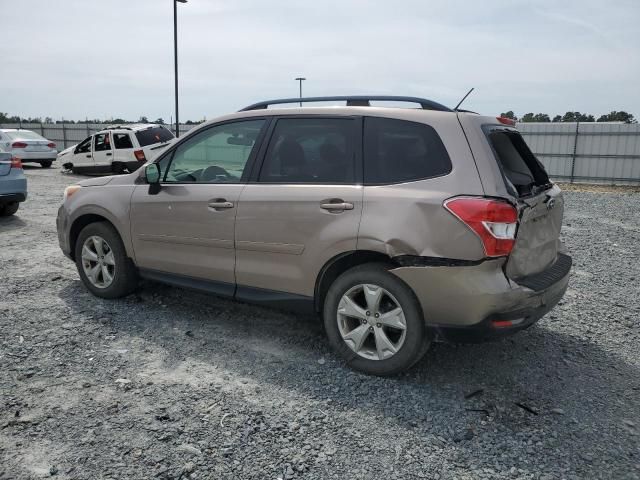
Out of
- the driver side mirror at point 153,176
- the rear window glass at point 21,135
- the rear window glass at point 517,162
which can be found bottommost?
the driver side mirror at point 153,176

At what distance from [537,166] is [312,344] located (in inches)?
84.4

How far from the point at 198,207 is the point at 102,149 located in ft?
52.2

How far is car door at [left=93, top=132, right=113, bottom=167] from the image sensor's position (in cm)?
1819

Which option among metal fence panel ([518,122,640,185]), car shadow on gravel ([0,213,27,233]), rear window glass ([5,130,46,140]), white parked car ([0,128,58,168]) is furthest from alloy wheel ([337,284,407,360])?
rear window glass ([5,130,46,140])

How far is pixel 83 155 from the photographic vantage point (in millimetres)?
19047

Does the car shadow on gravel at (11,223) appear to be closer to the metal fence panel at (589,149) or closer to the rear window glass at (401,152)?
the rear window glass at (401,152)

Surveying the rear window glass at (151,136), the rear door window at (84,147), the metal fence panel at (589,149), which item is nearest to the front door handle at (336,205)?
the rear window glass at (151,136)

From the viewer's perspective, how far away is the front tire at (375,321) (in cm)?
336

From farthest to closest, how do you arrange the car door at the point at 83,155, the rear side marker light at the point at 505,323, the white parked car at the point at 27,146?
1. the white parked car at the point at 27,146
2. the car door at the point at 83,155
3. the rear side marker light at the point at 505,323

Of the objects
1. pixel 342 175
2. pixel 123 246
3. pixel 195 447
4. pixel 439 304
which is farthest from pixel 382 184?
pixel 123 246

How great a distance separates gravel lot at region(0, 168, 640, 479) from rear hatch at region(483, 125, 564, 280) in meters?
0.83

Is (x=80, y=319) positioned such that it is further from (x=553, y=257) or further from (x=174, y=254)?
(x=553, y=257)

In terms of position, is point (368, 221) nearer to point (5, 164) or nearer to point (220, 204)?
point (220, 204)

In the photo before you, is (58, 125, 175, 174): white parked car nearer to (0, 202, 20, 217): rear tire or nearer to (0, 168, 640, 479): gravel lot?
(0, 202, 20, 217): rear tire
